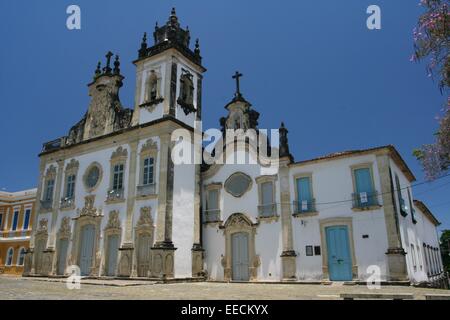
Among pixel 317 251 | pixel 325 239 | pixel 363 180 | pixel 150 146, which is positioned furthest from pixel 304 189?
pixel 150 146

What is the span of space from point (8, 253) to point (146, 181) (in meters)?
18.0

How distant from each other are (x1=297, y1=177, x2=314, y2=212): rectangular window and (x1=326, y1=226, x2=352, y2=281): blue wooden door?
136 cm

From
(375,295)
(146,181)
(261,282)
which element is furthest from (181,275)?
(375,295)

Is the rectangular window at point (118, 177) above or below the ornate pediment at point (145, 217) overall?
above

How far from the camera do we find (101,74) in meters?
23.6

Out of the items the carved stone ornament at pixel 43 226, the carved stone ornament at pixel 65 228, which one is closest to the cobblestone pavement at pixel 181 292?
the carved stone ornament at pixel 65 228

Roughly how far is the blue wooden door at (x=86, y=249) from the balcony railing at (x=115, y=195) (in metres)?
2.04

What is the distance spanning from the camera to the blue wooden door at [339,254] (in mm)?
15484

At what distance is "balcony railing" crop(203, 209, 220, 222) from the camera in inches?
767

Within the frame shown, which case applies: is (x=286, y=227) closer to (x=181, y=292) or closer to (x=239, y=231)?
(x=239, y=231)

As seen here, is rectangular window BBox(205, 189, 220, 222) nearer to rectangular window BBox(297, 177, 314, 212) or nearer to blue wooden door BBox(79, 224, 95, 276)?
rectangular window BBox(297, 177, 314, 212)

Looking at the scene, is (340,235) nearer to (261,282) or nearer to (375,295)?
(261,282)

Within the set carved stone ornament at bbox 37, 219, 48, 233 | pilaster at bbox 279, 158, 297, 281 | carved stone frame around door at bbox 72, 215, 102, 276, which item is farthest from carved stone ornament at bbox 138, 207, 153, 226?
carved stone ornament at bbox 37, 219, 48, 233

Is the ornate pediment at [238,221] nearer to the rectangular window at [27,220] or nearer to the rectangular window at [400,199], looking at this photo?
the rectangular window at [400,199]
